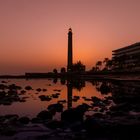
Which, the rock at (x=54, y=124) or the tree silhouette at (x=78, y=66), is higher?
the tree silhouette at (x=78, y=66)

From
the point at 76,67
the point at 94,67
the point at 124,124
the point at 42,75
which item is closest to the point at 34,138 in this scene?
the point at 124,124

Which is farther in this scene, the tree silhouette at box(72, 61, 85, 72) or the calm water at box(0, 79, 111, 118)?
the tree silhouette at box(72, 61, 85, 72)

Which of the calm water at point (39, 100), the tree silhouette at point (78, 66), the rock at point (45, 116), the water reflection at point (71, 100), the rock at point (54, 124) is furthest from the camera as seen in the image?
the tree silhouette at point (78, 66)

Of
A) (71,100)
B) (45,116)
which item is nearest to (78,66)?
(71,100)

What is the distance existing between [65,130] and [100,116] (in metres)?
4.30

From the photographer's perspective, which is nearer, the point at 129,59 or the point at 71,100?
the point at 71,100

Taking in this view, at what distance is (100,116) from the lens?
1797cm

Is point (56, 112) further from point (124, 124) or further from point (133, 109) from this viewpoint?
point (124, 124)

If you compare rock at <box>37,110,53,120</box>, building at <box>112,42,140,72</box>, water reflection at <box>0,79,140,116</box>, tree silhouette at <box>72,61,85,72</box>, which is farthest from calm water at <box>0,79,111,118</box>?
building at <box>112,42,140,72</box>

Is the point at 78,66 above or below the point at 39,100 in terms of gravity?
above

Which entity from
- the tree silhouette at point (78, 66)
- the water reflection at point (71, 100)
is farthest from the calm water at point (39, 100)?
the tree silhouette at point (78, 66)

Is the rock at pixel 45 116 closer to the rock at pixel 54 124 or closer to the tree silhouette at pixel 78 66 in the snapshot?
the rock at pixel 54 124

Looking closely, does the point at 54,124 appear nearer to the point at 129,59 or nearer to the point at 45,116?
the point at 45,116

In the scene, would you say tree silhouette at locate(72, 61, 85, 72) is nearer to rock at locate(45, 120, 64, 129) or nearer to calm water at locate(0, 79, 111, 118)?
calm water at locate(0, 79, 111, 118)
